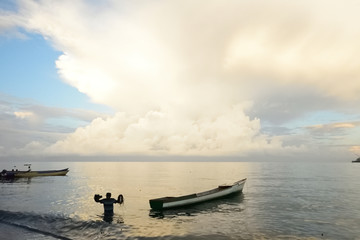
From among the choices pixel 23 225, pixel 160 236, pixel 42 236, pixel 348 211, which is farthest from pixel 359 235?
pixel 23 225

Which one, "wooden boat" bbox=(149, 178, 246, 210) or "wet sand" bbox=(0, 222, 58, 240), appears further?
"wooden boat" bbox=(149, 178, 246, 210)

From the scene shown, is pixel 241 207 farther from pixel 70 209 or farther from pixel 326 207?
pixel 70 209

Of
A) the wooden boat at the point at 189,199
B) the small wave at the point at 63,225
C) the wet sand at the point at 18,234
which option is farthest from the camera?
the wooden boat at the point at 189,199

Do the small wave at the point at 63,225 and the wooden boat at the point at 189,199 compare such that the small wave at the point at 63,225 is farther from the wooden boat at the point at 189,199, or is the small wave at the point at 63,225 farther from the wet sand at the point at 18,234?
the wooden boat at the point at 189,199

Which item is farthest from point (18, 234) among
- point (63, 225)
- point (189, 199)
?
point (189, 199)

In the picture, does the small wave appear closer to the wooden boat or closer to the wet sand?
the wet sand

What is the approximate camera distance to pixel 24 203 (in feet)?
141

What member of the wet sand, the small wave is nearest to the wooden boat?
the small wave

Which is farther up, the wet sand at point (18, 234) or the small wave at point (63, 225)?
the wet sand at point (18, 234)

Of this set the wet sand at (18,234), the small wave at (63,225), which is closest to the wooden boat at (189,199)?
the small wave at (63,225)

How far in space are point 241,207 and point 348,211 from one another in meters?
15.6

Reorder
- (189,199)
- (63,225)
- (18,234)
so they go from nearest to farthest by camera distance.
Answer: (18,234) < (63,225) < (189,199)

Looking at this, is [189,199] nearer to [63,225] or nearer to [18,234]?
[63,225]

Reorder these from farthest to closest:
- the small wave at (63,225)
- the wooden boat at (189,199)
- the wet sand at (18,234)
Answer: the wooden boat at (189,199), the small wave at (63,225), the wet sand at (18,234)
